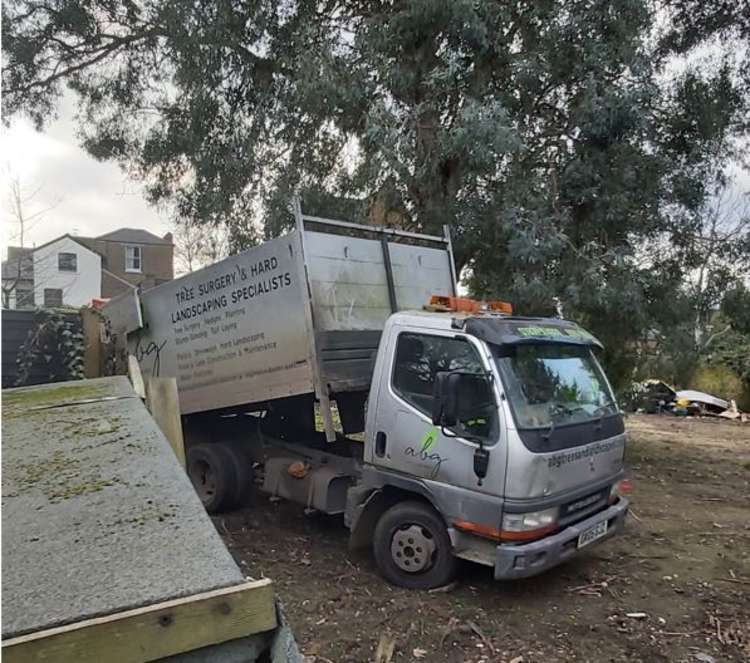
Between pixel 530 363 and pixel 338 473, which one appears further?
pixel 338 473

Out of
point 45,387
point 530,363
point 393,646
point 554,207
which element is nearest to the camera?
point 45,387

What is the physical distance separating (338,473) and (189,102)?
6.59 meters

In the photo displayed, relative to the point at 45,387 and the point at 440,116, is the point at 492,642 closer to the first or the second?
the point at 45,387

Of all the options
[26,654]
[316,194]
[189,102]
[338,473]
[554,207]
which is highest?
[189,102]

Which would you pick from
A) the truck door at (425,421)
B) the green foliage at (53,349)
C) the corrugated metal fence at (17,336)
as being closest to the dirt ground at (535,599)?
the truck door at (425,421)

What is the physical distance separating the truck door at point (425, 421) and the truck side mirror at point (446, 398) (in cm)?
20

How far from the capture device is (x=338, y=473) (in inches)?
227

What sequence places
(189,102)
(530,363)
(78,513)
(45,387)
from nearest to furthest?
1. (78,513)
2. (45,387)
3. (530,363)
4. (189,102)

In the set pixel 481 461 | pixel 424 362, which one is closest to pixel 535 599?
pixel 481 461

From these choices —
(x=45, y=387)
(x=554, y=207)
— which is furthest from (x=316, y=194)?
(x=45, y=387)

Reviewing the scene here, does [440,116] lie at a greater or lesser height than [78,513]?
greater

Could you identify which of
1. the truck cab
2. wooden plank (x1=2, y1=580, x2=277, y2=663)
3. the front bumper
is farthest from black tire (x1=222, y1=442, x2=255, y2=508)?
wooden plank (x1=2, y1=580, x2=277, y2=663)

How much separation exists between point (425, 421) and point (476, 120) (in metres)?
3.93

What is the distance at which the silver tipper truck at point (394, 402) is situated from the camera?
14.7ft
